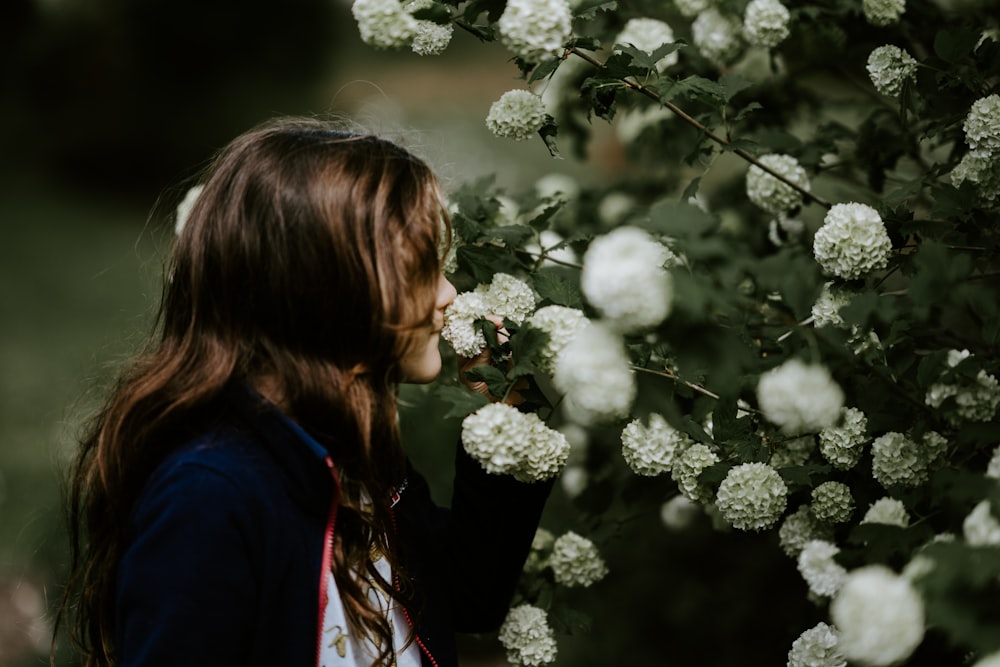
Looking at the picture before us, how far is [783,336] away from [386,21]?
3.00ft

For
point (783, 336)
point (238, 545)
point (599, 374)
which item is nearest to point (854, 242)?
point (783, 336)

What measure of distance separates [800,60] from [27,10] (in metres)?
9.27

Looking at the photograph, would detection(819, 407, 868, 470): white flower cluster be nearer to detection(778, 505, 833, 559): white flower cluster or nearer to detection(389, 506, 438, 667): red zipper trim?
detection(778, 505, 833, 559): white flower cluster

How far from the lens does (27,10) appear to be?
31.9 feet

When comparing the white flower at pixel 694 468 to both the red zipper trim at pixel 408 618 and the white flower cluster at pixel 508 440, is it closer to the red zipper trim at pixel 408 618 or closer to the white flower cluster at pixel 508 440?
the white flower cluster at pixel 508 440

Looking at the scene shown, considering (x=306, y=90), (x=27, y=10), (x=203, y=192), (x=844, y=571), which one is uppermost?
(x=203, y=192)

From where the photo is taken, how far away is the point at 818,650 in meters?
Result: 1.67

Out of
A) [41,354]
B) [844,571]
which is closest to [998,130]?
[844,571]

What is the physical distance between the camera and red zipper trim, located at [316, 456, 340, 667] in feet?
5.41

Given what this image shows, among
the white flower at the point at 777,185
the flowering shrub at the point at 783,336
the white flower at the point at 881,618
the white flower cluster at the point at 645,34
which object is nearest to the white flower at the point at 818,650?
the flowering shrub at the point at 783,336

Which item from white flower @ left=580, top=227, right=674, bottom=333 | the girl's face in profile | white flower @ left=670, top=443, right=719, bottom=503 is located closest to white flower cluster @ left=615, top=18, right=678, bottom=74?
the girl's face in profile

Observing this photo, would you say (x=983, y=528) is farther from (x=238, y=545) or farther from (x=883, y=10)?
(x=883, y=10)

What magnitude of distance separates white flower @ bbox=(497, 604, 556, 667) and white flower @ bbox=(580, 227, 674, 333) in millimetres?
1001

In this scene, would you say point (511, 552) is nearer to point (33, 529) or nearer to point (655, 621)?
point (655, 621)
